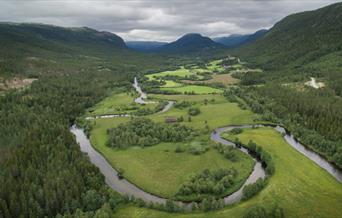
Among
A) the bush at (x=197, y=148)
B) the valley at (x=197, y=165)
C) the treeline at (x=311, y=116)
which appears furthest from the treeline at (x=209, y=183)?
the treeline at (x=311, y=116)

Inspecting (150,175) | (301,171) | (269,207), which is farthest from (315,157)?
(150,175)

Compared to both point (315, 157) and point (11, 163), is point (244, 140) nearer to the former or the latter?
point (315, 157)

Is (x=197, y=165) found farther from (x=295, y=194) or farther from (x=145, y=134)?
(x=145, y=134)

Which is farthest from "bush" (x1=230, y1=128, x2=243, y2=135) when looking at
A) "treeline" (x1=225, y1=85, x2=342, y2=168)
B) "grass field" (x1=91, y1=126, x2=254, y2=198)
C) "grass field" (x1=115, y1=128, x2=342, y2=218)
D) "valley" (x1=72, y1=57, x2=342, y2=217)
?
"grass field" (x1=115, y1=128, x2=342, y2=218)

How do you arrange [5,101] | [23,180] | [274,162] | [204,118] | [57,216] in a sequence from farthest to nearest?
[5,101], [204,118], [274,162], [23,180], [57,216]

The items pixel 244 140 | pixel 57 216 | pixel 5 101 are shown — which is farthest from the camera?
pixel 5 101

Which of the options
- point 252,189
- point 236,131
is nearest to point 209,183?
point 252,189
